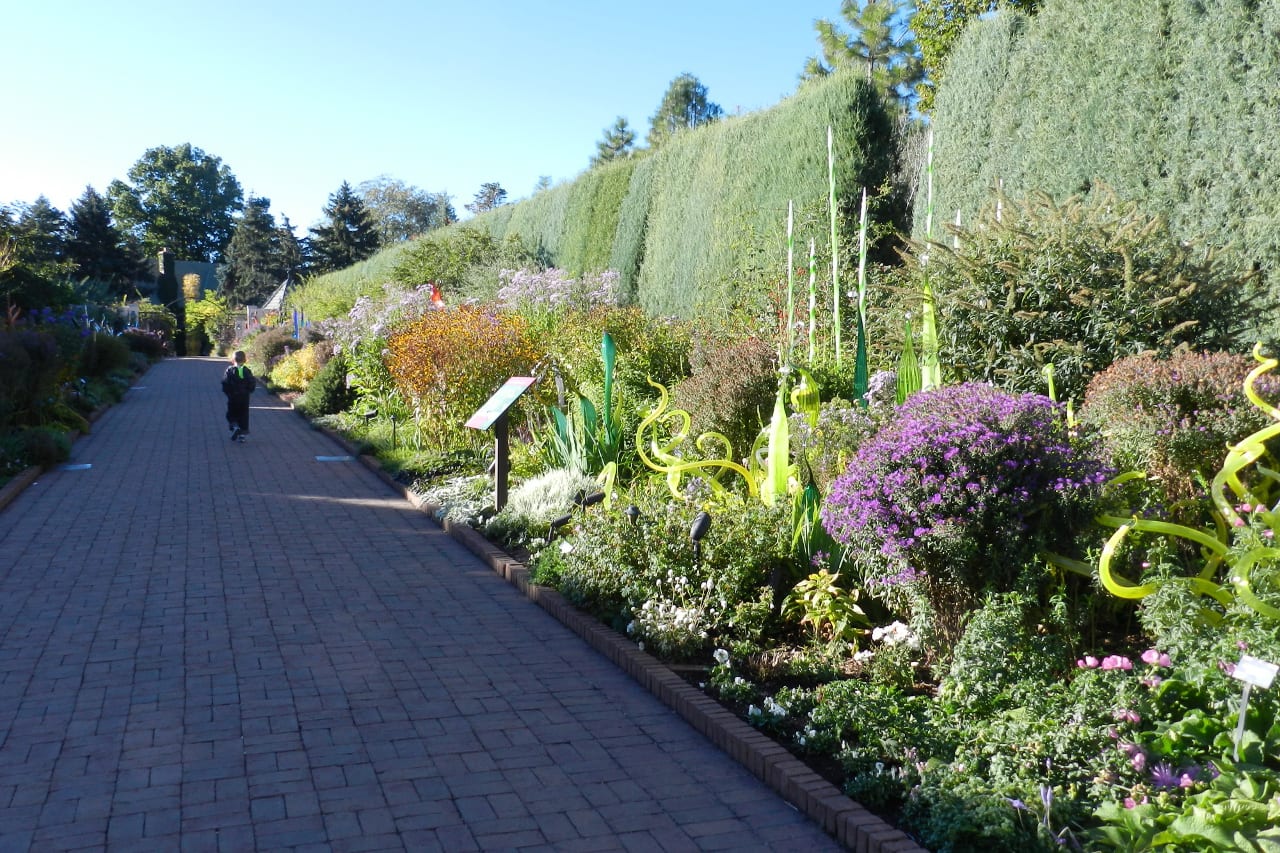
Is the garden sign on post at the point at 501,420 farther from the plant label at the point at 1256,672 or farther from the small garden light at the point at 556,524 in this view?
the plant label at the point at 1256,672

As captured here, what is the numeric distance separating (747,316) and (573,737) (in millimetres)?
7951

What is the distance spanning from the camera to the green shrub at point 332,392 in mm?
18219

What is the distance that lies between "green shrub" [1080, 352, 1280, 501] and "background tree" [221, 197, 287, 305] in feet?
228

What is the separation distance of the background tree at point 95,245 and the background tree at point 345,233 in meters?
11.8

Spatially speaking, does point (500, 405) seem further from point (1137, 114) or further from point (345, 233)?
point (345, 233)

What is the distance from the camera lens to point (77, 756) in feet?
13.2

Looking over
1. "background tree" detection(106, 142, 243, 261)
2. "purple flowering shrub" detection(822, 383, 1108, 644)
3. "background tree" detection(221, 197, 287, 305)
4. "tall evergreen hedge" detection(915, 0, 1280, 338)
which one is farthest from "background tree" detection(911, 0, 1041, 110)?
"background tree" detection(106, 142, 243, 261)

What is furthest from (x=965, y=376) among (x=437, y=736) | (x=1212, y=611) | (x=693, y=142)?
(x=693, y=142)

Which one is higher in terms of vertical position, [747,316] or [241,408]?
[747,316]

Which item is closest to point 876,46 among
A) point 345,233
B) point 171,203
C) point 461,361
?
point 461,361

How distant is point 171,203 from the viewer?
8619cm

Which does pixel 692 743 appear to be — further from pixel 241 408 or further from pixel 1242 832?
pixel 241 408

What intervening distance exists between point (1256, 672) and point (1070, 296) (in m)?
3.91

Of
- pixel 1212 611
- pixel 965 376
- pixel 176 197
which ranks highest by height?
pixel 176 197
